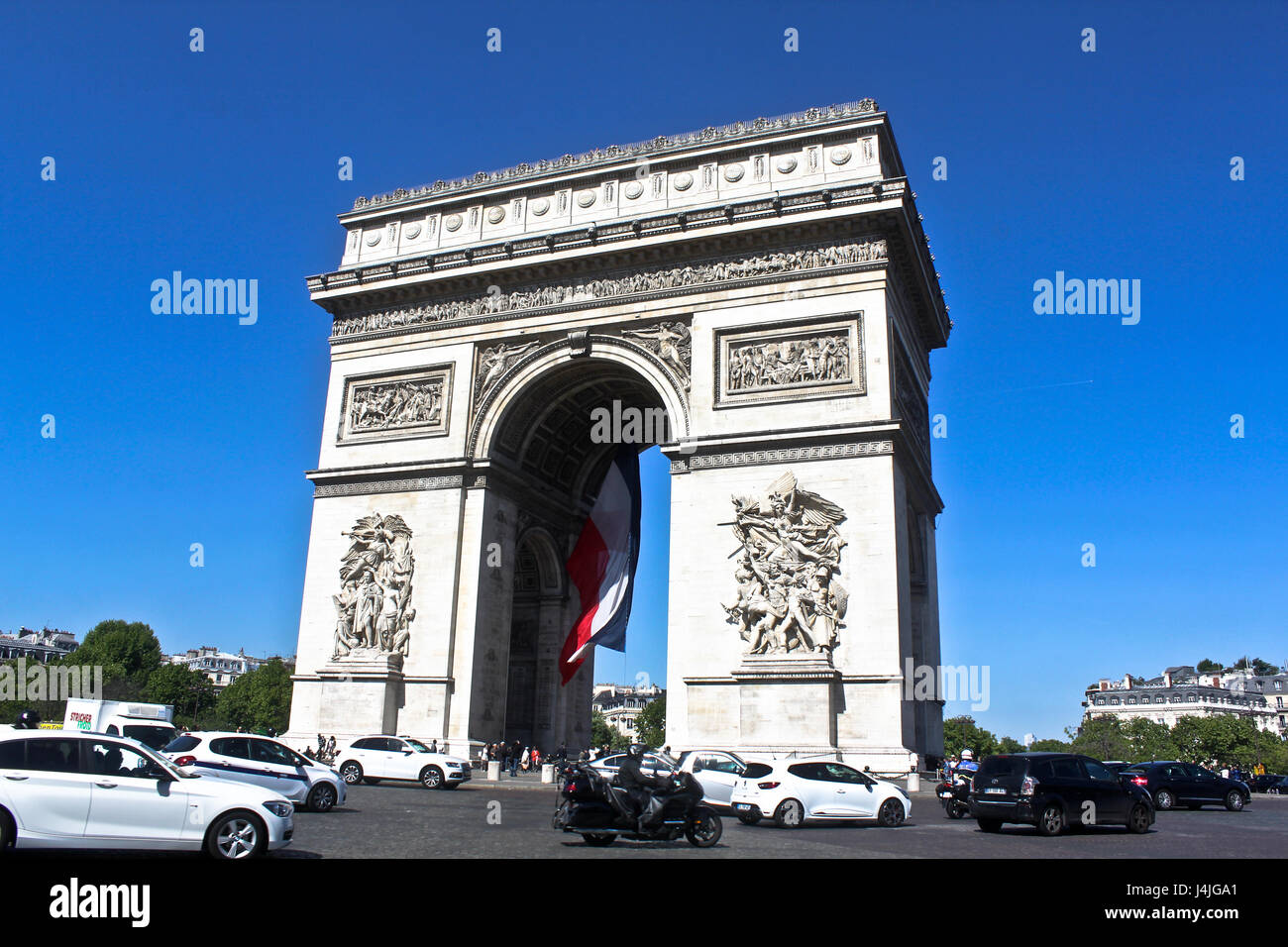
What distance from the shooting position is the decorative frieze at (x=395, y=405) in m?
29.9

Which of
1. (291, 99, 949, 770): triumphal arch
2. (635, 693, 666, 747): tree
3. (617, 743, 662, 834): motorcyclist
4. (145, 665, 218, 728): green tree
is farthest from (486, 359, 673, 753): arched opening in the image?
(635, 693, 666, 747): tree

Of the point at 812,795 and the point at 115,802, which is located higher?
the point at 115,802

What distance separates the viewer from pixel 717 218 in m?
27.4

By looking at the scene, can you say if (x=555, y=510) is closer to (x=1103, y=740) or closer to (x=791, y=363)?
(x=791, y=363)

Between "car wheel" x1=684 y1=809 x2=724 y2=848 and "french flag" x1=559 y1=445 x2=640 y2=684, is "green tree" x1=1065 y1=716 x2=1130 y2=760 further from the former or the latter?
"car wheel" x1=684 y1=809 x2=724 y2=848

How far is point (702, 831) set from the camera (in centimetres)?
1230

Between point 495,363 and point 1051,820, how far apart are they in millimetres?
20167

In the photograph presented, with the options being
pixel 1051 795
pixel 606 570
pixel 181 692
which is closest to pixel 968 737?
pixel 181 692

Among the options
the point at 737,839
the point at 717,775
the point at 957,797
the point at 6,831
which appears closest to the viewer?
the point at 6,831

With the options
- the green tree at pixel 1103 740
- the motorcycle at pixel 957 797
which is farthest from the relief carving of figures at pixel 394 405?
the green tree at pixel 1103 740

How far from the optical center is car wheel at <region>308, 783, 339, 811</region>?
16.0 meters

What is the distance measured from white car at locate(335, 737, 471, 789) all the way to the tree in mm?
88144

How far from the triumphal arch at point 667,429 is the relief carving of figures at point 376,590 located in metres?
0.07
